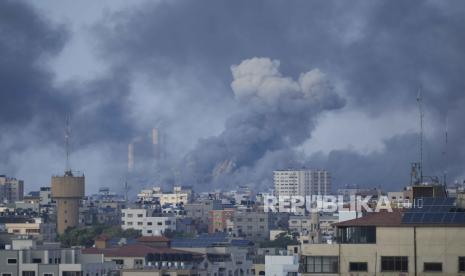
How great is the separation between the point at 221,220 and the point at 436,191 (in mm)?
142077

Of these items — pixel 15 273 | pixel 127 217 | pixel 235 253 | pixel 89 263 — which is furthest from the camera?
pixel 127 217

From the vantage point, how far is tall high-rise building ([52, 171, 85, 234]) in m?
164

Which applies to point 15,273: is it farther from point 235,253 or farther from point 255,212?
point 255,212

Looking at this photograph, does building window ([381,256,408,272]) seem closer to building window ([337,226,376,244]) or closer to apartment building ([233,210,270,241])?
building window ([337,226,376,244])

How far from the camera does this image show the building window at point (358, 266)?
123ft

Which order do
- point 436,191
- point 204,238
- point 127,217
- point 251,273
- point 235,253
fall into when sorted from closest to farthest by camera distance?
point 436,191, point 251,273, point 235,253, point 204,238, point 127,217

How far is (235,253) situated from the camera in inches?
3930

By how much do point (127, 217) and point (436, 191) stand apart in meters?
131

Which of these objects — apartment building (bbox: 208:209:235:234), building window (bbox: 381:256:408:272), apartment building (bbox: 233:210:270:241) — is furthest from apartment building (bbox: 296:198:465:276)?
apartment building (bbox: 208:209:235:234)

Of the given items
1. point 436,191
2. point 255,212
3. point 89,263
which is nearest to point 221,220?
point 255,212

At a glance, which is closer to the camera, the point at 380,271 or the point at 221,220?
the point at 380,271

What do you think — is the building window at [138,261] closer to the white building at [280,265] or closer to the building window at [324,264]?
the white building at [280,265]

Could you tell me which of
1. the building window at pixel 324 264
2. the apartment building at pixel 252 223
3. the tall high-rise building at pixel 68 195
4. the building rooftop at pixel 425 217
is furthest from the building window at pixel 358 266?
the apartment building at pixel 252 223

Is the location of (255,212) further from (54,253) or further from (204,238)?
(54,253)
